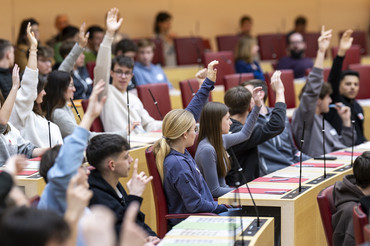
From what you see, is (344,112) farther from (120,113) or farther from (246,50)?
(246,50)

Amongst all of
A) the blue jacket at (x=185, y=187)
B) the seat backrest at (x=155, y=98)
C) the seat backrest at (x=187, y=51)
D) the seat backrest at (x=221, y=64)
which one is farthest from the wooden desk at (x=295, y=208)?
the seat backrest at (x=187, y=51)

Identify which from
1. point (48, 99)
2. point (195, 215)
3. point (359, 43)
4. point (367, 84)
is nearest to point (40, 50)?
point (48, 99)

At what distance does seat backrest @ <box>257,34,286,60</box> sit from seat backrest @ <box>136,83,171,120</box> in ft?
11.4

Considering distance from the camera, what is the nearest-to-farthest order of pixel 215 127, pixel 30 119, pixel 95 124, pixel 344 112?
pixel 215 127 < pixel 30 119 < pixel 95 124 < pixel 344 112

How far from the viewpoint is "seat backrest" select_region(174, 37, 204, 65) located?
8.22 m

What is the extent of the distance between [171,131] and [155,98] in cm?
199

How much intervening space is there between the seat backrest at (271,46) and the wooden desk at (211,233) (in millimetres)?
5909

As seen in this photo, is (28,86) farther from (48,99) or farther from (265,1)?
(265,1)

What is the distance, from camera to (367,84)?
693cm

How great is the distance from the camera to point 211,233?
108 inches

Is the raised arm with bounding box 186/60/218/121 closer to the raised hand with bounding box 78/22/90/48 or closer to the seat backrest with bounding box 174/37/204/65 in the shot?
the raised hand with bounding box 78/22/90/48

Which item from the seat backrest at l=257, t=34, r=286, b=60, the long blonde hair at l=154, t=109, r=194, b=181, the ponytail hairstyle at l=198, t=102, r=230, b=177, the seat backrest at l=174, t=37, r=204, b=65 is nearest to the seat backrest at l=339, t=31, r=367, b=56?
the seat backrest at l=257, t=34, r=286, b=60

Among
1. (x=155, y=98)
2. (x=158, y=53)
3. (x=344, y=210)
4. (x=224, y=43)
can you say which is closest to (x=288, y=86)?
(x=155, y=98)

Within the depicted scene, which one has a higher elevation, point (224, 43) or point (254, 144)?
point (224, 43)
